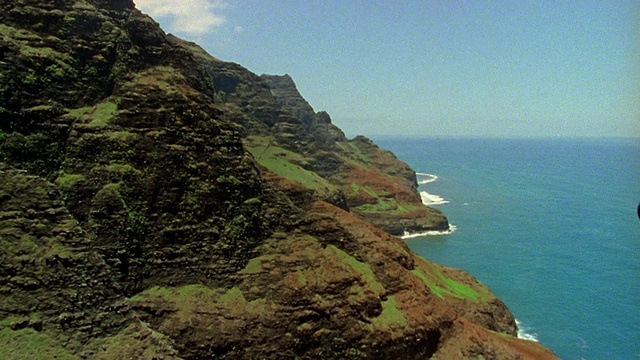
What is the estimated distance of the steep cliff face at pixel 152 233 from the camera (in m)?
25.5

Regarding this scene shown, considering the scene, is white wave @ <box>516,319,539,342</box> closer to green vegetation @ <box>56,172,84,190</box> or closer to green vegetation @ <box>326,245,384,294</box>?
green vegetation @ <box>326,245,384,294</box>

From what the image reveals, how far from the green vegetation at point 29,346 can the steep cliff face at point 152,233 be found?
13 centimetres

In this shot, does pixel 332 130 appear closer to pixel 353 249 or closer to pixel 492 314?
pixel 492 314

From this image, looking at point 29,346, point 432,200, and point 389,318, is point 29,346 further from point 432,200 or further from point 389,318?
point 432,200

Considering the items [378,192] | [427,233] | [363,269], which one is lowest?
[427,233]

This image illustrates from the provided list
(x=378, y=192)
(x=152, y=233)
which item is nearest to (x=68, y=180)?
(x=152, y=233)

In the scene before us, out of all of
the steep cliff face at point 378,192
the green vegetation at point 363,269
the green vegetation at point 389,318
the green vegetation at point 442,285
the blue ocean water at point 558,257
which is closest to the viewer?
the green vegetation at point 389,318

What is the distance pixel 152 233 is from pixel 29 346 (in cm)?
1068

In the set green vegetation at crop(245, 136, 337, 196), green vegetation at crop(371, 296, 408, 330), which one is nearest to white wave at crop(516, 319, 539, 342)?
green vegetation at crop(371, 296, 408, 330)

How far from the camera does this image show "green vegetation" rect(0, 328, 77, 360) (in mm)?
21844

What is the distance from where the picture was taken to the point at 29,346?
73.5 feet

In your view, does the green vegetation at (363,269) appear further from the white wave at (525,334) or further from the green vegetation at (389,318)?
the white wave at (525,334)

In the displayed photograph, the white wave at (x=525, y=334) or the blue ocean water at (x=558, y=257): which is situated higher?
the blue ocean water at (x=558, y=257)

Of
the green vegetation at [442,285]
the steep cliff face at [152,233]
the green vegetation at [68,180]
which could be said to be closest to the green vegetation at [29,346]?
the steep cliff face at [152,233]
